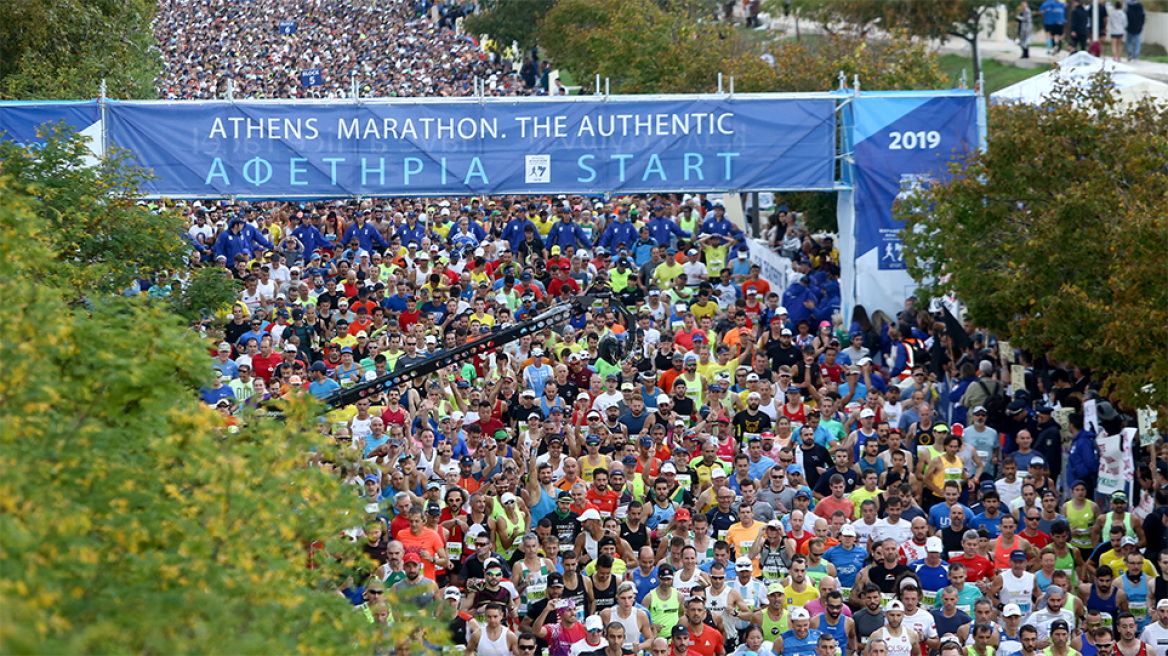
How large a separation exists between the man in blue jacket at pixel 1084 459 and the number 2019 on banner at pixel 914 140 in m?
6.03

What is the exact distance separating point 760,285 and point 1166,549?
9260mm

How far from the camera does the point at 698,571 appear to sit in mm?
13328

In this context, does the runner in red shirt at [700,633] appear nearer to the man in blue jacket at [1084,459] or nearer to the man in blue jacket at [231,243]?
the man in blue jacket at [1084,459]

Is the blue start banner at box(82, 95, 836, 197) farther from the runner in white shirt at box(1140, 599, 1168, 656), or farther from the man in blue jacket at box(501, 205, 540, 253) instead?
the runner in white shirt at box(1140, 599, 1168, 656)

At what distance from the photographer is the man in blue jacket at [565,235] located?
24688 millimetres

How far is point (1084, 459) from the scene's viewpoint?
15570mm

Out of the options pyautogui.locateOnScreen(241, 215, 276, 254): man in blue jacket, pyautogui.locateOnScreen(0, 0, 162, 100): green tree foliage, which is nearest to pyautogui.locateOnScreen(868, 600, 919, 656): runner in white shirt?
pyautogui.locateOnScreen(241, 215, 276, 254): man in blue jacket

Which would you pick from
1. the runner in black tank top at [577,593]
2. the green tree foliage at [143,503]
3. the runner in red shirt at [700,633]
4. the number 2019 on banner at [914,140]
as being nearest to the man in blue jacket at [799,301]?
the number 2019 on banner at [914,140]

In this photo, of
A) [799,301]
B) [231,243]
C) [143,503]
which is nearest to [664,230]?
[799,301]

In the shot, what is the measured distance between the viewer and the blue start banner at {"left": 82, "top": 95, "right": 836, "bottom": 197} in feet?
66.3

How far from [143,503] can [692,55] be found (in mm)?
31074

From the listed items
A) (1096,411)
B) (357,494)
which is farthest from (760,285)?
(357,494)

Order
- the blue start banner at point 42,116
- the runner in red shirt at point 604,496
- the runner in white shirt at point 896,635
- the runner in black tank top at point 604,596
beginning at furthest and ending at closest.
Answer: the blue start banner at point 42,116, the runner in red shirt at point 604,496, the runner in black tank top at point 604,596, the runner in white shirt at point 896,635

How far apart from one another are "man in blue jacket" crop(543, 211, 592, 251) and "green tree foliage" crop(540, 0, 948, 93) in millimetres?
4546
